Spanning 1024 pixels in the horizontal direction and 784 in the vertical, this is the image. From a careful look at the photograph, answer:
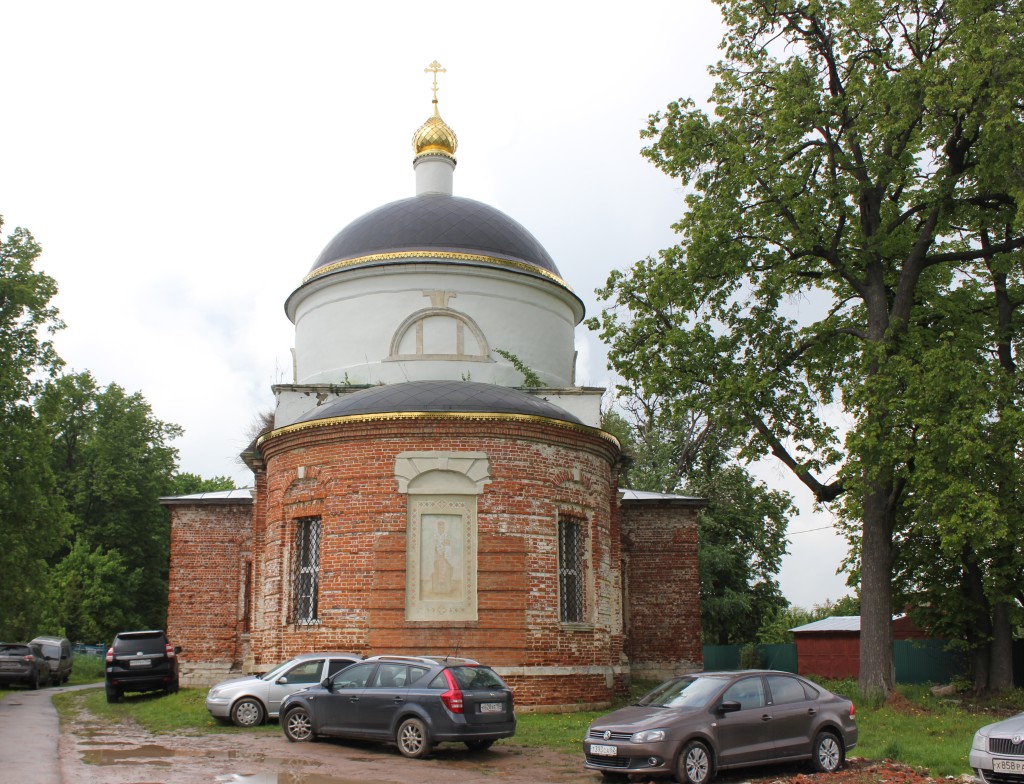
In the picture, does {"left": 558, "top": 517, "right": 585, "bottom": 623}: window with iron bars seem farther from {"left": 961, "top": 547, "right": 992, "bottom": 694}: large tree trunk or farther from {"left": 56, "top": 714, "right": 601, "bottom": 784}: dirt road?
{"left": 961, "top": 547, "right": 992, "bottom": 694}: large tree trunk

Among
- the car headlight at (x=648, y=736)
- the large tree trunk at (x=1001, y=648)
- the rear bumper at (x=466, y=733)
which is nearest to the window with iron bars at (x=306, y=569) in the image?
the rear bumper at (x=466, y=733)

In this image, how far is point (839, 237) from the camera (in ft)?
63.3

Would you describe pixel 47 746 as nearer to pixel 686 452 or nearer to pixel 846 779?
pixel 846 779

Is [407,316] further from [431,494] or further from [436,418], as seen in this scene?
[431,494]

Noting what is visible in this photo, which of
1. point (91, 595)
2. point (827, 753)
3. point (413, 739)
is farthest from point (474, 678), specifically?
point (91, 595)

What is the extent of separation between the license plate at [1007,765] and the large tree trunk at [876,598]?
7.46 m

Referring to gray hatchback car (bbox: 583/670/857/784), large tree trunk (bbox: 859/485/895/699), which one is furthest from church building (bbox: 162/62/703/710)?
gray hatchback car (bbox: 583/670/857/784)

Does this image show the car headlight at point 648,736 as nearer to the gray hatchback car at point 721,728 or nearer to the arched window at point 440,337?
the gray hatchback car at point 721,728

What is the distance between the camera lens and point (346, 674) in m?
13.4

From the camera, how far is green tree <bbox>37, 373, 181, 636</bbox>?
137 ft

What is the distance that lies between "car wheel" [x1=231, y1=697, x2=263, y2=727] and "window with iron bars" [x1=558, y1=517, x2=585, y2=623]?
17.7 ft

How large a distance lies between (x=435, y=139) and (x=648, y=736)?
19033mm

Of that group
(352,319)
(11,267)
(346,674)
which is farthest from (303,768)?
(11,267)

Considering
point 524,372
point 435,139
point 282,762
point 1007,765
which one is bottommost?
point 282,762
